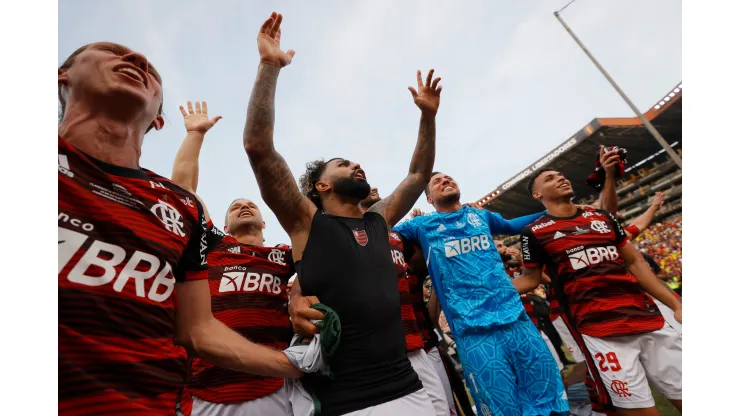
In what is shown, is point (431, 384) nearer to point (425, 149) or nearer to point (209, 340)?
point (425, 149)

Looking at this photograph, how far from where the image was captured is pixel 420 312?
4.30 metres

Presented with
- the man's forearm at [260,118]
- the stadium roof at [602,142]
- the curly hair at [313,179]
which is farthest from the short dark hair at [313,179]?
the stadium roof at [602,142]

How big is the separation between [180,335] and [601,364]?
337 centimetres

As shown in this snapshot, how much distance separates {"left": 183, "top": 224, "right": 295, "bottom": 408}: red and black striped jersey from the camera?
8.74ft

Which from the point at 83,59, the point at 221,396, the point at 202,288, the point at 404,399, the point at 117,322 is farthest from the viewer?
the point at 221,396

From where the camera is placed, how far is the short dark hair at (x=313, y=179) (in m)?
3.14

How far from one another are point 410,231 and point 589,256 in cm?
167

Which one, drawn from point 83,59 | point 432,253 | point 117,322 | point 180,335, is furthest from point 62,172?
point 432,253

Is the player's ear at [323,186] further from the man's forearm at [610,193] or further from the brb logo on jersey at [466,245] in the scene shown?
the man's forearm at [610,193]

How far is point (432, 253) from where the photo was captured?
3.57 metres

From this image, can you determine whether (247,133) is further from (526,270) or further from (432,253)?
(526,270)

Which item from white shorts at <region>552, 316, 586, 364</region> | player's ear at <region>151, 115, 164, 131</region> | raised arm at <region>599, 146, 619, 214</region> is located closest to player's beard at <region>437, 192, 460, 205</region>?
raised arm at <region>599, 146, 619, 214</region>

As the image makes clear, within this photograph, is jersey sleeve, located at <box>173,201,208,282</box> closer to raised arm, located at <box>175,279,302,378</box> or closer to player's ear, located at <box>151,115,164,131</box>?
raised arm, located at <box>175,279,302,378</box>

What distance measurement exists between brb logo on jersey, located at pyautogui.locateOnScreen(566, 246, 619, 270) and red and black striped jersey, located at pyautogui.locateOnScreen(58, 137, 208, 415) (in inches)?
135
